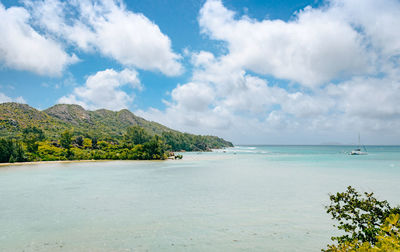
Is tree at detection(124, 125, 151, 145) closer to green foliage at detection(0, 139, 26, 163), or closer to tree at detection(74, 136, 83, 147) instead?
tree at detection(74, 136, 83, 147)

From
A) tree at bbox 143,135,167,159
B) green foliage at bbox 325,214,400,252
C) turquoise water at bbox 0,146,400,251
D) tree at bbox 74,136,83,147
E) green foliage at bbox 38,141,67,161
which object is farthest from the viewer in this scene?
tree at bbox 74,136,83,147

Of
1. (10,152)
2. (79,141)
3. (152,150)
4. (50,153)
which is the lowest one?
(50,153)

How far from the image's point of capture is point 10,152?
216 ft

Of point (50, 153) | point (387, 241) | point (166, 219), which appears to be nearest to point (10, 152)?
point (50, 153)

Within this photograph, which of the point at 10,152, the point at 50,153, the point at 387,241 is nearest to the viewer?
the point at 387,241

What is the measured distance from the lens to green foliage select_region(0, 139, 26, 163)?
211 feet

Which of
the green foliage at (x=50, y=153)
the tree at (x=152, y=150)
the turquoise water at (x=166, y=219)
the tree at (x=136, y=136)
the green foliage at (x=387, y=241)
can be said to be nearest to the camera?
the green foliage at (x=387, y=241)

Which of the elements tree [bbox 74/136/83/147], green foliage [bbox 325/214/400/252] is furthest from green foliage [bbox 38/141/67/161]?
green foliage [bbox 325/214/400/252]

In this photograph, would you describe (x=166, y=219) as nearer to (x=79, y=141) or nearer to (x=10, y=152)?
(x=10, y=152)

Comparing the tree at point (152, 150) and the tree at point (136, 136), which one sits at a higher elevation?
the tree at point (136, 136)

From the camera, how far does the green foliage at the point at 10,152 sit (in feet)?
211

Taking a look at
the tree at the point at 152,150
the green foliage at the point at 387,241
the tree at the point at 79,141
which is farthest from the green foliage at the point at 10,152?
the green foliage at the point at 387,241

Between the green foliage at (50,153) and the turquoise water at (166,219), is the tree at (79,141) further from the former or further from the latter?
the turquoise water at (166,219)

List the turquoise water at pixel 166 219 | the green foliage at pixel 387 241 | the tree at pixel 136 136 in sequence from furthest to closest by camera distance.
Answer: the tree at pixel 136 136 < the turquoise water at pixel 166 219 < the green foliage at pixel 387 241
